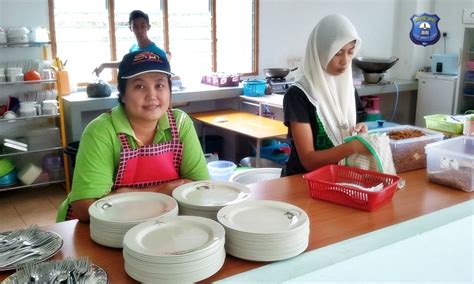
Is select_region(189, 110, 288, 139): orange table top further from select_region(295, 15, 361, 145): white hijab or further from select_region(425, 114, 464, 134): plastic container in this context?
select_region(295, 15, 361, 145): white hijab

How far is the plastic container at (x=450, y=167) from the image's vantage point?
173cm

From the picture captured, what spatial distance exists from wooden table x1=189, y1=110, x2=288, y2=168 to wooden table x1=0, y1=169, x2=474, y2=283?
1.93 metres

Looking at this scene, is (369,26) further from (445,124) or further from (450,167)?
(450,167)

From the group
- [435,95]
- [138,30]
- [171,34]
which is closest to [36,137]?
[138,30]

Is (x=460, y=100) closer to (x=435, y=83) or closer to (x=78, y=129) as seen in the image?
(x=435, y=83)

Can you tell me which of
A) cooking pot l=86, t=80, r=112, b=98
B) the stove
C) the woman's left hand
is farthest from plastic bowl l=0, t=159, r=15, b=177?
the woman's left hand

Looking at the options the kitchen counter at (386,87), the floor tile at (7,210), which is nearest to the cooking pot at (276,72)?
the kitchen counter at (386,87)

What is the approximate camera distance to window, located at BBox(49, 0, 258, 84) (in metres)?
4.66

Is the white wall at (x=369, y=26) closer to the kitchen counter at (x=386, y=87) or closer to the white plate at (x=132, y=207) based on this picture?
the kitchen counter at (x=386, y=87)

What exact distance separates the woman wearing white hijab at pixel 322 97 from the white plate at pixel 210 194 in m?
0.54

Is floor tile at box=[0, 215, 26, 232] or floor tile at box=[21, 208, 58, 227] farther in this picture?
floor tile at box=[21, 208, 58, 227]

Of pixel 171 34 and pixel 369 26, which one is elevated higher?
pixel 369 26

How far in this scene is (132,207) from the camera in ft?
4.55

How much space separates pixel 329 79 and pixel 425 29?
4.99 m
